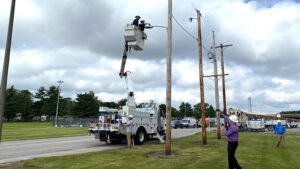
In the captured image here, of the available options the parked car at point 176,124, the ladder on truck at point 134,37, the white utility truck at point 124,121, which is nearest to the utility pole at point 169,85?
the ladder on truck at point 134,37

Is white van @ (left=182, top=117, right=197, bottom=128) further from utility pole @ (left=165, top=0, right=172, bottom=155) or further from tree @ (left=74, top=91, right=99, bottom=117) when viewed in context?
tree @ (left=74, top=91, right=99, bottom=117)

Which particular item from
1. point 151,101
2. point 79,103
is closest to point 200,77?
point 151,101

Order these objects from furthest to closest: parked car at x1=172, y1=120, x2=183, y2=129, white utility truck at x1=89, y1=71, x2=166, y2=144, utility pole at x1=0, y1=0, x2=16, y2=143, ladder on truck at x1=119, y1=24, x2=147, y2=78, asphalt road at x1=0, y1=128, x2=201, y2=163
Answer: parked car at x1=172, y1=120, x2=183, y2=129 → white utility truck at x1=89, y1=71, x2=166, y2=144 → ladder on truck at x1=119, y1=24, x2=147, y2=78 → asphalt road at x1=0, y1=128, x2=201, y2=163 → utility pole at x1=0, y1=0, x2=16, y2=143

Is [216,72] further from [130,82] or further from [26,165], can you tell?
[26,165]

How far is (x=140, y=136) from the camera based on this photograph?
15.6m

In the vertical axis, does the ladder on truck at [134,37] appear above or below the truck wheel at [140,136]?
above

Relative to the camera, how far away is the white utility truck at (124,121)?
1413 centimetres

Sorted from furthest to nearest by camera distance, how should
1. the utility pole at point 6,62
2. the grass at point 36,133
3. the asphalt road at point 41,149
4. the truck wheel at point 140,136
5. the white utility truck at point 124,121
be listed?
the grass at point 36,133
the truck wheel at point 140,136
the white utility truck at point 124,121
the asphalt road at point 41,149
the utility pole at point 6,62

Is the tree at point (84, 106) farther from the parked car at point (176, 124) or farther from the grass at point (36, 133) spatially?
the grass at point (36, 133)

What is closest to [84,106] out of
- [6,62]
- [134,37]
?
[134,37]

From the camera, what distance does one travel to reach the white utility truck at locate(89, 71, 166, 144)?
1413 centimetres

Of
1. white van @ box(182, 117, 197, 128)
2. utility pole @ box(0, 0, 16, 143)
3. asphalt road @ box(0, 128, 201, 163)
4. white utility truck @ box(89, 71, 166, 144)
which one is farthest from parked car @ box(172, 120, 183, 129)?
utility pole @ box(0, 0, 16, 143)

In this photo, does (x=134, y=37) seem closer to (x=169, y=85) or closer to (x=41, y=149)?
(x=169, y=85)

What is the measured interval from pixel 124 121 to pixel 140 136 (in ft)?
7.22
